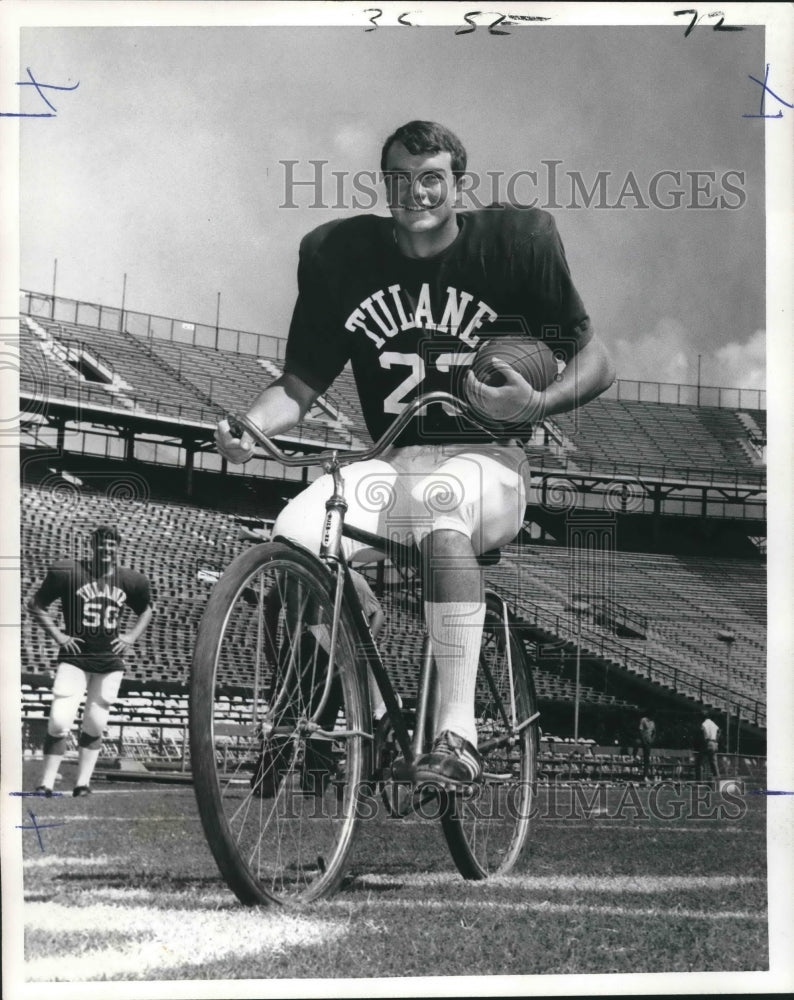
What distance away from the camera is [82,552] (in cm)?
392

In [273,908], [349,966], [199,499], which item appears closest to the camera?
[273,908]

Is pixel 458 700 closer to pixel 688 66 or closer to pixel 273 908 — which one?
pixel 273 908

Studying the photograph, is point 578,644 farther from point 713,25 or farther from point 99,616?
point 713,25

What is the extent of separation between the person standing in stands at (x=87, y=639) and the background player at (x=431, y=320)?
0.77 metres

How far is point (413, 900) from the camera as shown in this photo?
3617mm

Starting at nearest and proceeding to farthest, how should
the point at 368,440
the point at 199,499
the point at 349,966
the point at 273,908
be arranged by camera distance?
the point at 273,908
the point at 349,966
the point at 368,440
the point at 199,499

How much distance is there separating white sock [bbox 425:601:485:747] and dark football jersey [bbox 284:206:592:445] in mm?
754

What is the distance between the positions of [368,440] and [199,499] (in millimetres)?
1109

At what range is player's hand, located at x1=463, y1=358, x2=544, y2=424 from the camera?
376 centimetres

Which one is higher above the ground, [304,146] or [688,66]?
[688,66]

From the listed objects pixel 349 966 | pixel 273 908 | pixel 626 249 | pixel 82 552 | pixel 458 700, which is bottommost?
pixel 349 966

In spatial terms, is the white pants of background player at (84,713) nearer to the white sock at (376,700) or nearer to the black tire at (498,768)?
the white sock at (376,700)

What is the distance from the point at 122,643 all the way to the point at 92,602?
7.3 inches

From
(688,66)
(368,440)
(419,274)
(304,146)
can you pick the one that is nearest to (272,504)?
(368,440)
